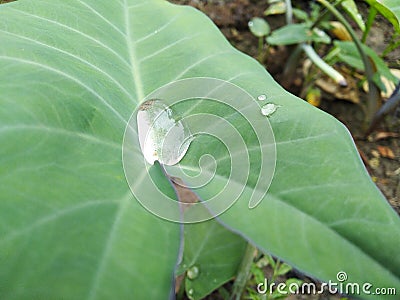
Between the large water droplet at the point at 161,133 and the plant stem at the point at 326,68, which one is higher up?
the large water droplet at the point at 161,133

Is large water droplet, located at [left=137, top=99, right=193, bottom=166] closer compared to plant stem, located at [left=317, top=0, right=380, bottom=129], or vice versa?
large water droplet, located at [left=137, top=99, right=193, bottom=166]

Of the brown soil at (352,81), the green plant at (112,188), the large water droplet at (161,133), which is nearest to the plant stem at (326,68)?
the brown soil at (352,81)

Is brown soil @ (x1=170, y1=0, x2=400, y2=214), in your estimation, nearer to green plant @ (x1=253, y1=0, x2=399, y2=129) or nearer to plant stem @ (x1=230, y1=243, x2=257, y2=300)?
green plant @ (x1=253, y1=0, x2=399, y2=129)

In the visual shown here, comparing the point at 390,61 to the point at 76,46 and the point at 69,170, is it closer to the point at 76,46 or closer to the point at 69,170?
the point at 76,46

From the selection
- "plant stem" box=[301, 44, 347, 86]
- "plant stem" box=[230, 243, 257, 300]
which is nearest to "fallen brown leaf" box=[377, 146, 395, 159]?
"plant stem" box=[301, 44, 347, 86]

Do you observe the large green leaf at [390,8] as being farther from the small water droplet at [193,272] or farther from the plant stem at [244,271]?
the small water droplet at [193,272]

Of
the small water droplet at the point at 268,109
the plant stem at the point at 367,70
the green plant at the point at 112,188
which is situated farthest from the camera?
the plant stem at the point at 367,70
